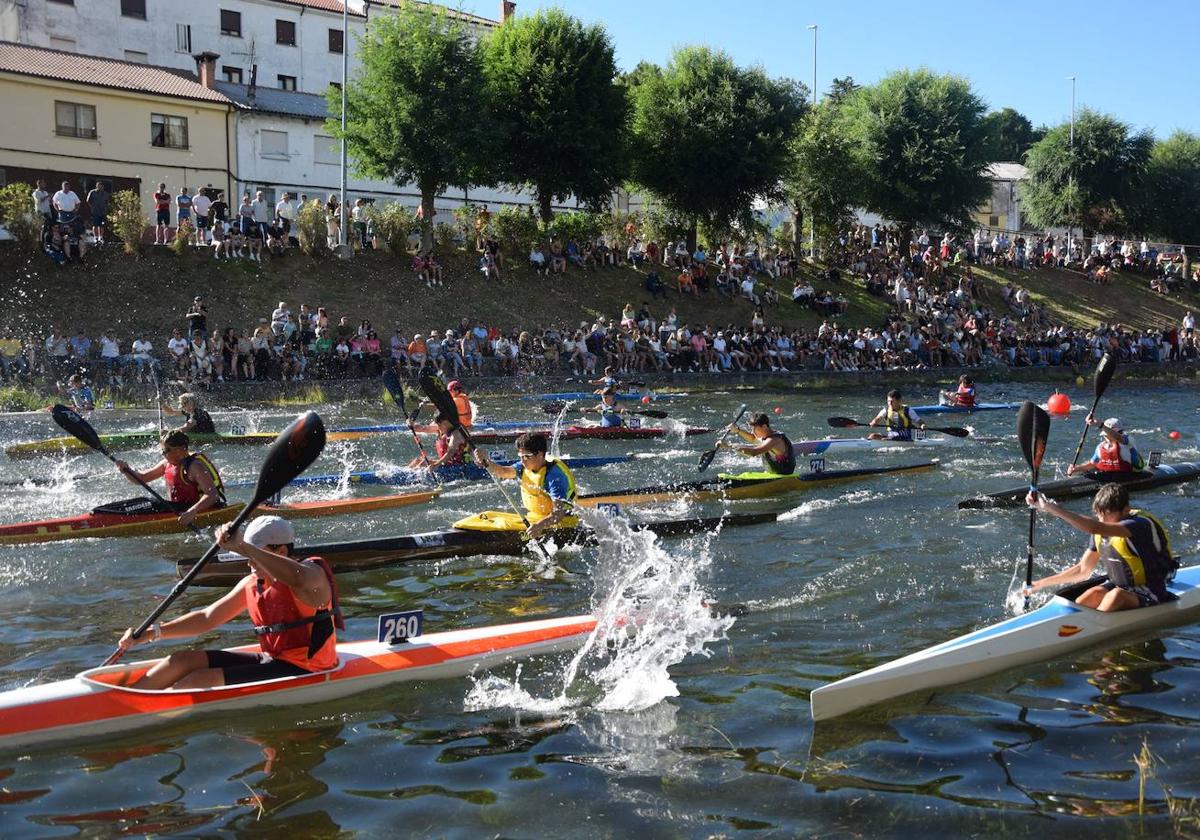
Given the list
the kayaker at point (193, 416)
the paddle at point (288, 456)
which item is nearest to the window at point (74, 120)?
the kayaker at point (193, 416)

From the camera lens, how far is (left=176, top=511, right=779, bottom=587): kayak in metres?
9.88

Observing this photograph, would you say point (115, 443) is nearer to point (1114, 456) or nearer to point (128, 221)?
point (128, 221)

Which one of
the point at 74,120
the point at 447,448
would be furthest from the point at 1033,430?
the point at 74,120

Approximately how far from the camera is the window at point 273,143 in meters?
36.6

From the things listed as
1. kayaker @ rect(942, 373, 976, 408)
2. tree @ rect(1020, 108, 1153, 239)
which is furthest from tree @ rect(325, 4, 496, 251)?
tree @ rect(1020, 108, 1153, 239)

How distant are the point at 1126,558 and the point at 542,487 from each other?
16.4 feet

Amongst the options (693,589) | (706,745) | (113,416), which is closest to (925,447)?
(693,589)

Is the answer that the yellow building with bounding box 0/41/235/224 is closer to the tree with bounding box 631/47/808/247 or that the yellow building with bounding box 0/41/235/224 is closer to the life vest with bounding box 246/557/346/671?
the tree with bounding box 631/47/808/247

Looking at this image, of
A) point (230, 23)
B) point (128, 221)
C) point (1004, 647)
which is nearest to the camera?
point (1004, 647)

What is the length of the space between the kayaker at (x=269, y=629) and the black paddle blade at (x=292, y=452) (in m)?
0.51

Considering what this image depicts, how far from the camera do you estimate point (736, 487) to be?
14.0 m

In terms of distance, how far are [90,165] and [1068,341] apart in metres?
30.0

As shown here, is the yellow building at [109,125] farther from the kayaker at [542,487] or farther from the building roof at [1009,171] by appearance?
the building roof at [1009,171]

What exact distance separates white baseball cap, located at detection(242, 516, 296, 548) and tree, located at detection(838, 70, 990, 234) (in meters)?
38.6
